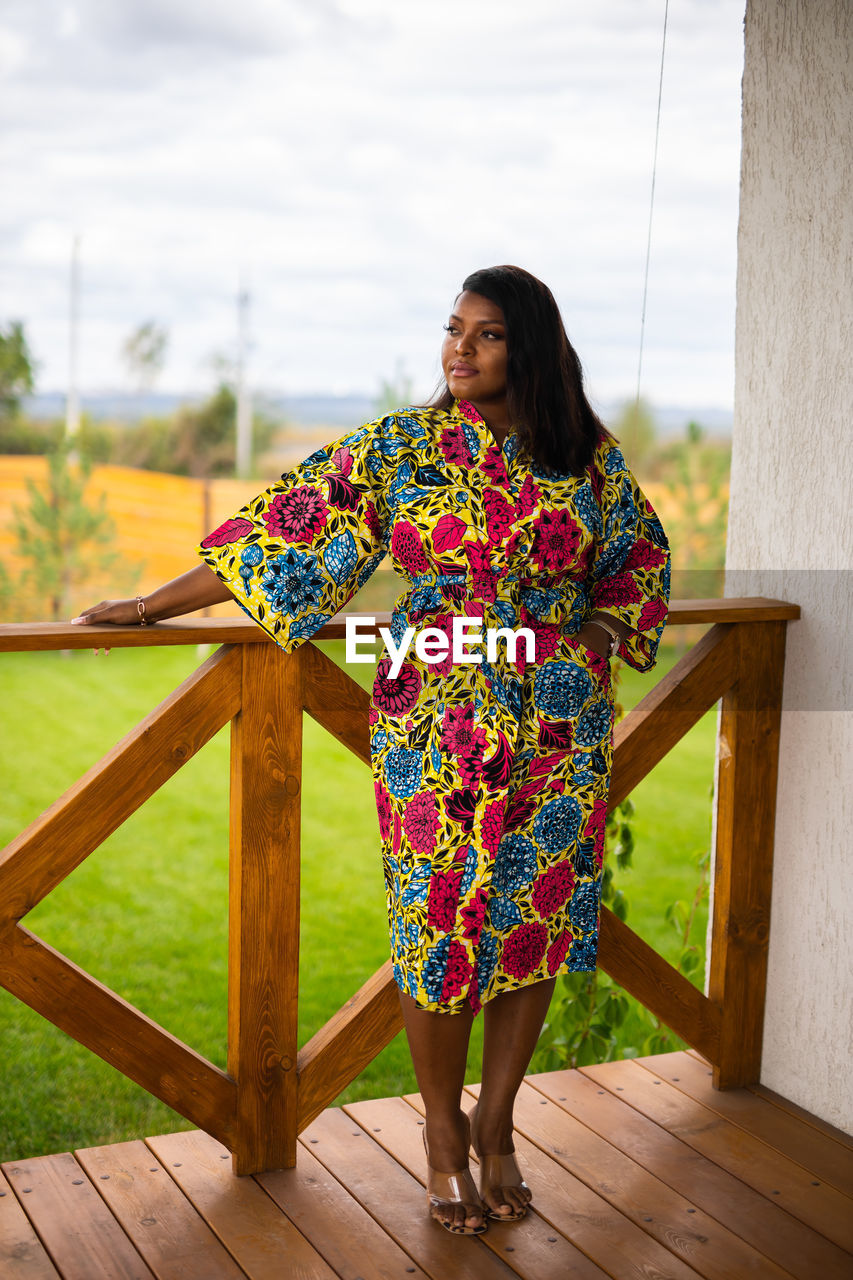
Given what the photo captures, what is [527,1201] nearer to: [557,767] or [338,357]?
[557,767]

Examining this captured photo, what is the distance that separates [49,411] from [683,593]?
209 inches

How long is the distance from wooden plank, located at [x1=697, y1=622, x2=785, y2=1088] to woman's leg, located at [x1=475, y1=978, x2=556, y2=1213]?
63 cm

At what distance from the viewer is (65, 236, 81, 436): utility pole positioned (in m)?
10.5

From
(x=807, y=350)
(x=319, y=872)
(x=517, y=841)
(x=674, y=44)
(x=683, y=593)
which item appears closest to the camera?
(x=517, y=841)

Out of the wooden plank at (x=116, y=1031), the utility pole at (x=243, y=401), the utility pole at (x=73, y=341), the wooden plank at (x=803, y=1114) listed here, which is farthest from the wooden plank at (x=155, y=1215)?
the utility pole at (x=73, y=341)

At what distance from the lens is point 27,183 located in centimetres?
1047

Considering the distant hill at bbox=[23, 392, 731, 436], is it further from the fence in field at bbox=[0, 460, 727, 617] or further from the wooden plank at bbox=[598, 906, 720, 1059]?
the wooden plank at bbox=[598, 906, 720, 1059]

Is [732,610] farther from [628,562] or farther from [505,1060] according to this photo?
[505,1060]

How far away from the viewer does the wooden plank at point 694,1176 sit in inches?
78.9

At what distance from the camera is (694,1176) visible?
224 centimetres

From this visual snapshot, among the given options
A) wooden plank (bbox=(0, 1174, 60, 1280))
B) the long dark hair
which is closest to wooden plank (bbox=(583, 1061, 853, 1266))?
wooden plank (bbox=(0, 1174, 60, 1280))

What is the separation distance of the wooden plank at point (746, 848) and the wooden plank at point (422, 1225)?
68cm

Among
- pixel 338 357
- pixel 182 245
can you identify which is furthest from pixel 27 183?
pixel 338 357

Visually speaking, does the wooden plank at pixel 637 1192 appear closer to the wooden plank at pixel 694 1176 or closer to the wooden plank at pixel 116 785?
the wooden plank at pixel 694 1176
